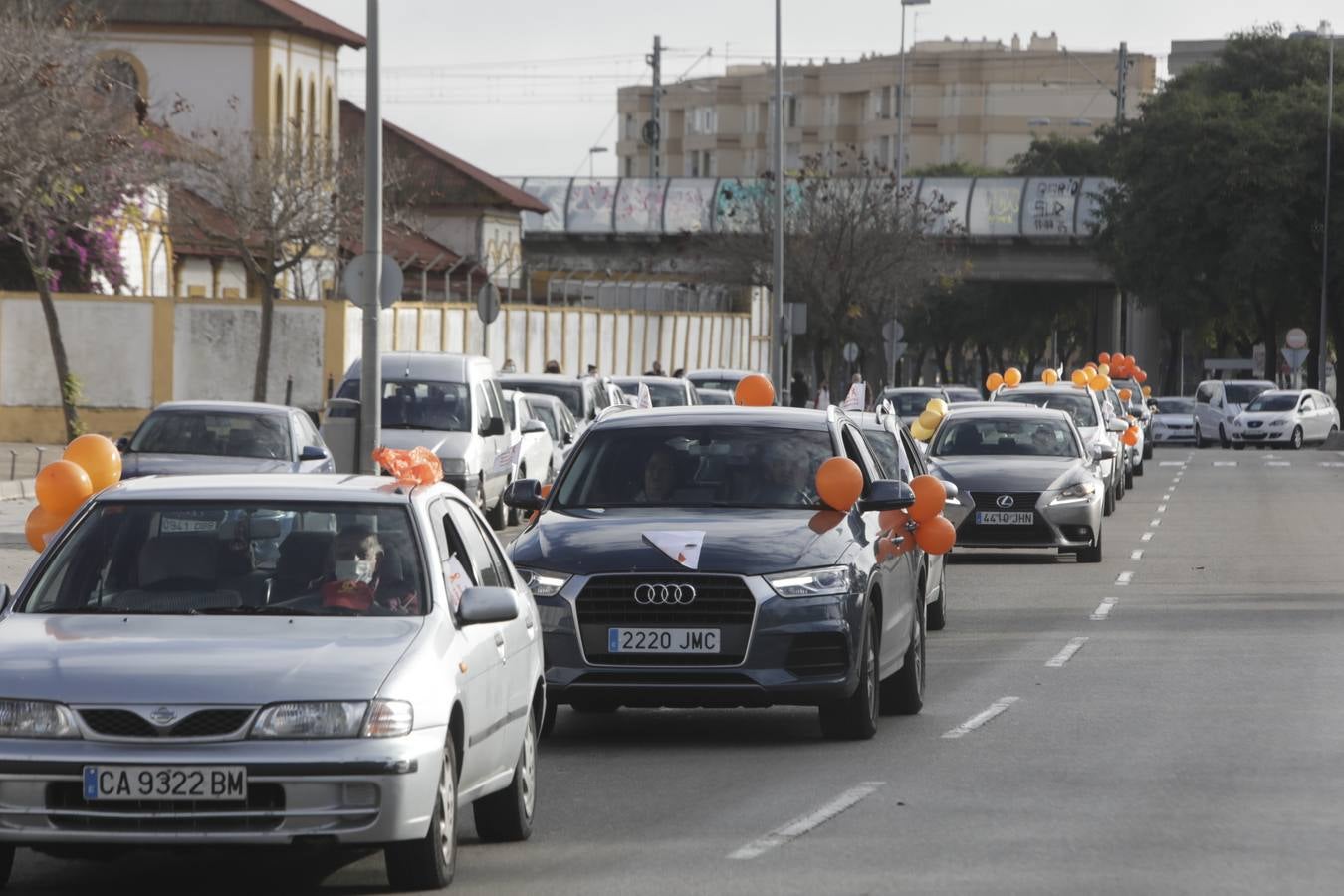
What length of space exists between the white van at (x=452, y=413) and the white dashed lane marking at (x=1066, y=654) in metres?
11.9

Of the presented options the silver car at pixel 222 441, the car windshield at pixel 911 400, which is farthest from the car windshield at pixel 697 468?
the car windshield at pixel 911 400

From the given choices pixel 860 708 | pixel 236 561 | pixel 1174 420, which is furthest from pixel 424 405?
pixel 1174 420

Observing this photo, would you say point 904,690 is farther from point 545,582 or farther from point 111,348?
point 111,348

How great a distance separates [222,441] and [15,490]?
669 cm

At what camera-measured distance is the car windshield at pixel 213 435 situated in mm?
24953

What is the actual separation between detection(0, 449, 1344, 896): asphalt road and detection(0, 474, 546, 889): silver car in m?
0.56

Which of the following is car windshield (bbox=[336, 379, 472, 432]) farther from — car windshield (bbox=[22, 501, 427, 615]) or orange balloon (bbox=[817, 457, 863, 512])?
car windshield (bbox=[22, 501, 427, 615])

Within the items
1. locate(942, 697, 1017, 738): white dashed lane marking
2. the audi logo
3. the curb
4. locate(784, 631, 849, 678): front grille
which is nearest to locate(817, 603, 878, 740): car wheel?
locate(784, 631, 849, 678): front grille

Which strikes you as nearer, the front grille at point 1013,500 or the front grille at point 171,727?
the front grille at point 171,727

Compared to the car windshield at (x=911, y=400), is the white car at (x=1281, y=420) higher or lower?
lower

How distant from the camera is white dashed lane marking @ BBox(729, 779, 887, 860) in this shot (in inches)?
368

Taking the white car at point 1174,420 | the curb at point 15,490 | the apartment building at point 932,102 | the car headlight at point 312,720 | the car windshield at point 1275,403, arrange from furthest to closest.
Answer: the apartment building at point 932,102, the white car at point 1174,420, the car windshield at point 1275,403, the curb at point 15,490, the car headlight at point 312,720

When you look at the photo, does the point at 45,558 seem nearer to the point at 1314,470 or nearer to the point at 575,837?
the point at 575,837

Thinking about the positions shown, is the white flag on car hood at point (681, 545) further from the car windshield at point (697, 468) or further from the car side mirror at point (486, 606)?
the car side mirror at point (486, 606)
